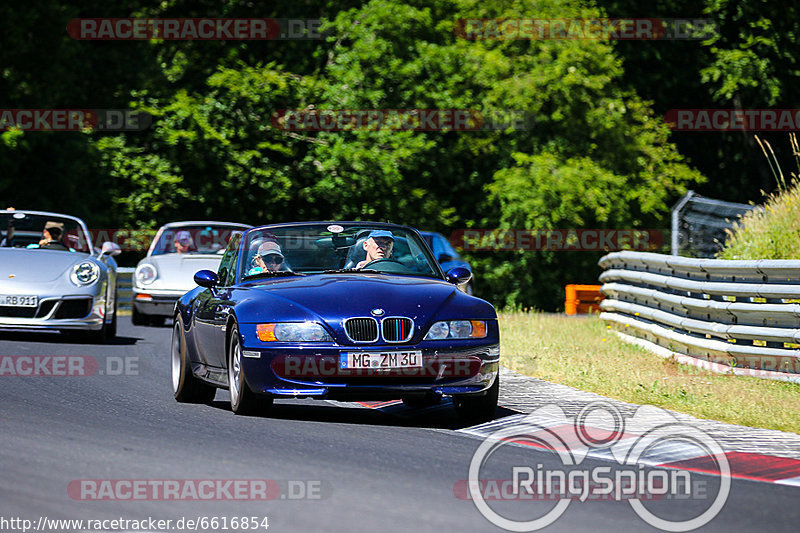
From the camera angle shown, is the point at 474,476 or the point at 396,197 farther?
the point at 396,197

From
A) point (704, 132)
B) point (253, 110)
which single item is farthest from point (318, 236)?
point (704, 132)

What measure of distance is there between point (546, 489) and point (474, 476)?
46cm

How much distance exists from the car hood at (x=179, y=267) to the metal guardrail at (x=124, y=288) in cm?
578

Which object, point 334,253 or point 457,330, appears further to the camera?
point 334,253

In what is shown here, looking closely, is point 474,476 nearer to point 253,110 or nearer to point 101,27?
point 253,110

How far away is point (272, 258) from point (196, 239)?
11.4m

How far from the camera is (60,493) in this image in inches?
252

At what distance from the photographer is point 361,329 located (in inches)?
357

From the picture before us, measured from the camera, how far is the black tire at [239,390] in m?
9.38

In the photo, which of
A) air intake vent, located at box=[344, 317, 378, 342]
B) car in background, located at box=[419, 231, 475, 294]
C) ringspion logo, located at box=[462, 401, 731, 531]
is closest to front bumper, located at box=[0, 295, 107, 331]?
car in background, located at box=[419, 231, 475, 294]

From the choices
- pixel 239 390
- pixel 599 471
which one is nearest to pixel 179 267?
pixel 239 390

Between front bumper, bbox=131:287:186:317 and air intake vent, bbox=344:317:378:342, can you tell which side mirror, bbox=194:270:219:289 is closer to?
air intake vent, bbox=344:317:378:342

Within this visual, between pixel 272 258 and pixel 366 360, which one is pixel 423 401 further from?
pixel 366 360

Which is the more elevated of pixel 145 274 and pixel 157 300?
pixel 145 274
